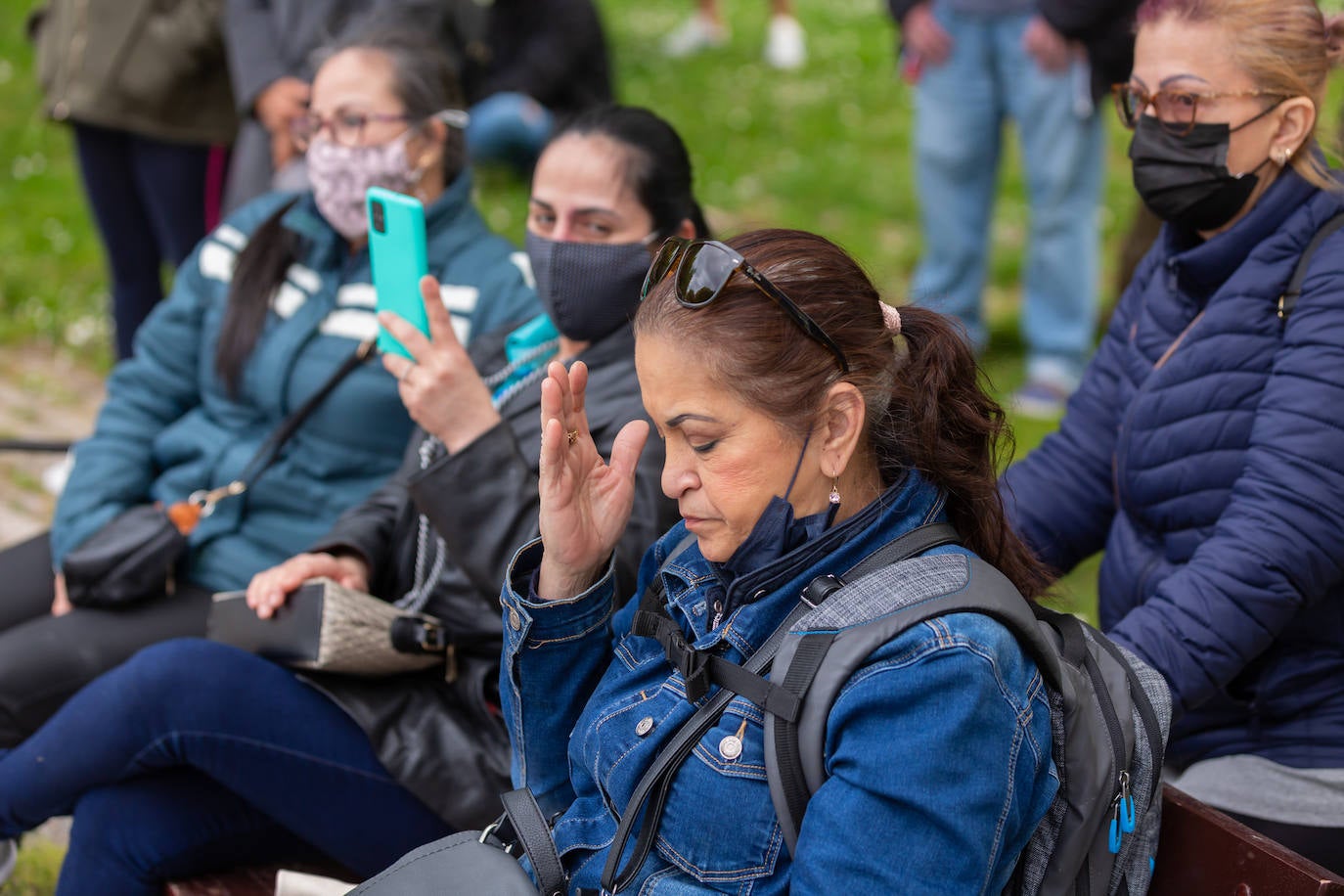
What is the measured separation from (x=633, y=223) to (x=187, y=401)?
146 centimetres

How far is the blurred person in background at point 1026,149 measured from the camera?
205 inches

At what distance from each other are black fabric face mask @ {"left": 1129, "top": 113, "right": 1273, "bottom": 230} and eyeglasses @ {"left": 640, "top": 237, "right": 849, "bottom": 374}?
85cm

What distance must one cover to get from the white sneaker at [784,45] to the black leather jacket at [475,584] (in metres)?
7.71

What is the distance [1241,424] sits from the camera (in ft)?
7.45

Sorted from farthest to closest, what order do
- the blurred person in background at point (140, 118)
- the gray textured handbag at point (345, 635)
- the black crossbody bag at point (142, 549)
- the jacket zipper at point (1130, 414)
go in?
the blurred person in background at point (140, 118) < the black crossbody bag at point (142, 549) < the gray textured handbag at point (345, 635) < the jacket zipper at point (1130, 414)

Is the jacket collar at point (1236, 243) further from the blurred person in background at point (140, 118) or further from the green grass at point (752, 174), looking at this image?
the blurred person in background at point (140, 118)

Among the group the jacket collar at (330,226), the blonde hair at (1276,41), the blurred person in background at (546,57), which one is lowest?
the blurred person in background at (546,57)

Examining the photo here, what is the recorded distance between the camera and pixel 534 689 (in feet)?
7.04

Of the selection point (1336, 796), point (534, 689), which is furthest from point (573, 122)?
point (1336, 796)

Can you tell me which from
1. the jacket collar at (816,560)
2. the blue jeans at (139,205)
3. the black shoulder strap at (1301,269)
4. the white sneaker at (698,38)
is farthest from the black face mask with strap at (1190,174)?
the white sneaker at (698,38)

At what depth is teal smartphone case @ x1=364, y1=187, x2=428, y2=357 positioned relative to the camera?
2771 mm

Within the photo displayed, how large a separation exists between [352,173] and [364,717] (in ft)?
4.55

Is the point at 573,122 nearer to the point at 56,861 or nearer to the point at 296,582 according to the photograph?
the point at 296,582

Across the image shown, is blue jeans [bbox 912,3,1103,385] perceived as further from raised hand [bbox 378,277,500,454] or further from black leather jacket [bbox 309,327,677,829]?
raised hand [bbox 378,277,500,454]
